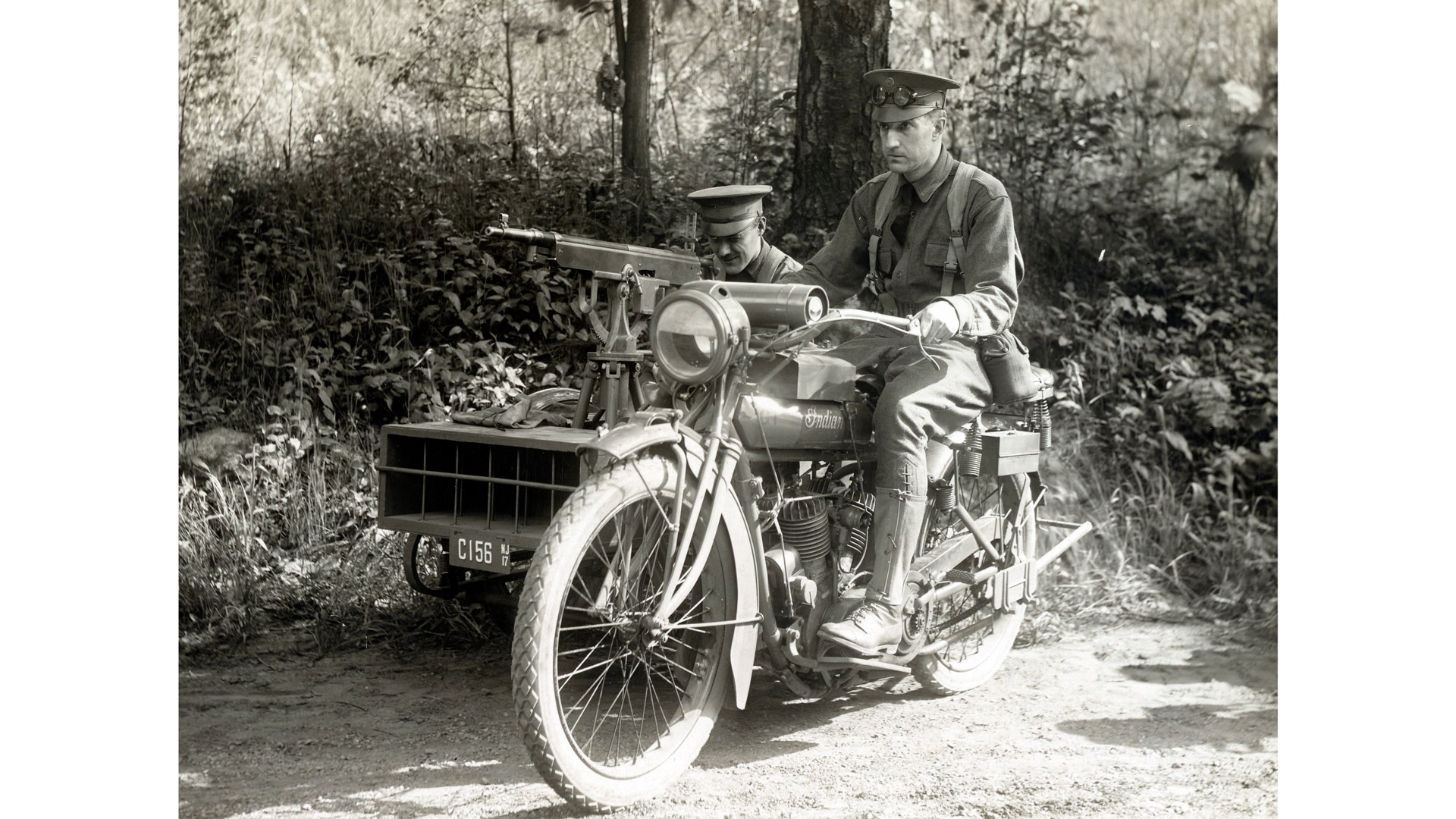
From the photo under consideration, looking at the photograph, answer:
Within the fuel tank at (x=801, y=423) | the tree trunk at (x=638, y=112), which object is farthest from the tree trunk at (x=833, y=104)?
the fuel tank at (x=801, y=423)

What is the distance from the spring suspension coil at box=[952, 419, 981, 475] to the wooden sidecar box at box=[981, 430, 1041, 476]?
1.5 inches

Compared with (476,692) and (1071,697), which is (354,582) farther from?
(1071,697)

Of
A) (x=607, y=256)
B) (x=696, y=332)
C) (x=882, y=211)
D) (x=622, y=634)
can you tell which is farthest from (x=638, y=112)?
(x=622, y=634)

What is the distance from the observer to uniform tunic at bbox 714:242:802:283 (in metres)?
3.52

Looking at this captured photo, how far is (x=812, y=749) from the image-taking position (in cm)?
307

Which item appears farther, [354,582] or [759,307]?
[354,582]

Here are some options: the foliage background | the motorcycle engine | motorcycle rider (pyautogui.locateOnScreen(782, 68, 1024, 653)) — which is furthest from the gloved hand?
the foliage background

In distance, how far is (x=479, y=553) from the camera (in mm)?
3049

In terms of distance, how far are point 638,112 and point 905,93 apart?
1138 mm

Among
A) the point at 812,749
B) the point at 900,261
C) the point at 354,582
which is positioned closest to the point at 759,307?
the point at 900,261

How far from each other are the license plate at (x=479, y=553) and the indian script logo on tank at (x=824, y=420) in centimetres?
73

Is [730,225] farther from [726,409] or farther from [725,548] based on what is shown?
[725,548]

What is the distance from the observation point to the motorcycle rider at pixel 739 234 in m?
3.43

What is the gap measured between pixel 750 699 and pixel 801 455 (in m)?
0.73
